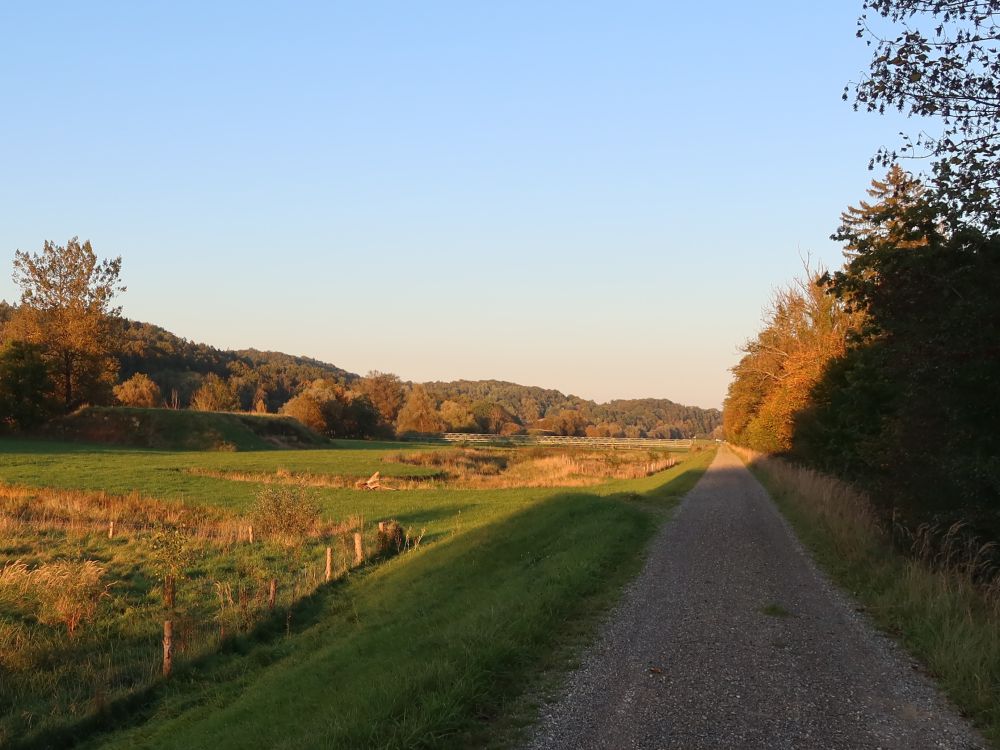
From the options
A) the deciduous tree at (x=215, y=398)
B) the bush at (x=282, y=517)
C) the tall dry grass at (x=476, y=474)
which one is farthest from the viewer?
the deciduous tree at (x=215, y=398)

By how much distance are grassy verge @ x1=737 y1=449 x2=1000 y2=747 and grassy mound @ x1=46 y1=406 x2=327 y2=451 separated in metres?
72.8

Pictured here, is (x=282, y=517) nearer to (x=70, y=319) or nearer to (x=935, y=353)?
(x=935, y=353)

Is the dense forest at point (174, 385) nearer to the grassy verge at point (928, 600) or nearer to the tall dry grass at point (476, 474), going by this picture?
the tall dry grass at point (476, 474)

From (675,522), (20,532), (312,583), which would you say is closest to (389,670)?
(312,583)

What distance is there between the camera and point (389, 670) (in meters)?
8.71

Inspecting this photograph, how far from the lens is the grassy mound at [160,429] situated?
76.4 meters

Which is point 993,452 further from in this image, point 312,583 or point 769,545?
point 312,583

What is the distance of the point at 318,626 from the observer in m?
15.0

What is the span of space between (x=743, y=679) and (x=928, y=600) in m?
4.11

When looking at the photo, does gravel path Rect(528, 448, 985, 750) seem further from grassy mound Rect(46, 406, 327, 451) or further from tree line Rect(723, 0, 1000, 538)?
grassy mound Rect(46, 406, 327, 451)

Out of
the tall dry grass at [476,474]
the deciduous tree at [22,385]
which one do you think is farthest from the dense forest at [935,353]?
the deciduous tree at [22,385]

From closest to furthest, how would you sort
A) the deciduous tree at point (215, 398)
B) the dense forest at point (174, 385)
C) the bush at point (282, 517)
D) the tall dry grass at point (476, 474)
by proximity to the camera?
the bush at point (282, 517) → the tall dry grass at point (476, 474) → the dense forest at point (174, 385) → the deciduous tree at point (215, 398)

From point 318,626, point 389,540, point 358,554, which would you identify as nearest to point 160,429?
point 389,540

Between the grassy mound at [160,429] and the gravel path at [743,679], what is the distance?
75388mm
